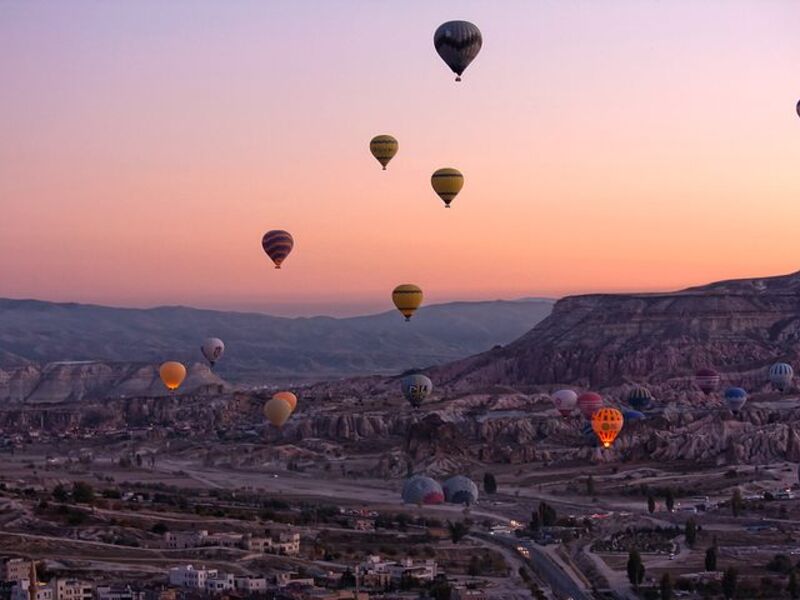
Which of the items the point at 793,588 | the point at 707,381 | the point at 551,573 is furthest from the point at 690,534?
the point at 707,381

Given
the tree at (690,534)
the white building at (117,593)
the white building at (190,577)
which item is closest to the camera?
the white building at (117,593)

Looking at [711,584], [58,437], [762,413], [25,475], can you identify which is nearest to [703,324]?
[762,413]

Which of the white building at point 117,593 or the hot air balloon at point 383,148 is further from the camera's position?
the hot air balloon at point 383,148

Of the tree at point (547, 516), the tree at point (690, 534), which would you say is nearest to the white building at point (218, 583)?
the tree at point (690, 534)

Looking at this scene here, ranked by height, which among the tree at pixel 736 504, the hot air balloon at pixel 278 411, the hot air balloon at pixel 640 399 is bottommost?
the tree at pixel 736 504

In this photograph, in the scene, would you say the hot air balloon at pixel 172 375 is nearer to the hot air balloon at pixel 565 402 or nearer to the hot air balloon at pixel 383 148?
the hot air balloon at pixel 565 402

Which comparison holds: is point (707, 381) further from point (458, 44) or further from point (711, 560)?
point (711, 560)
